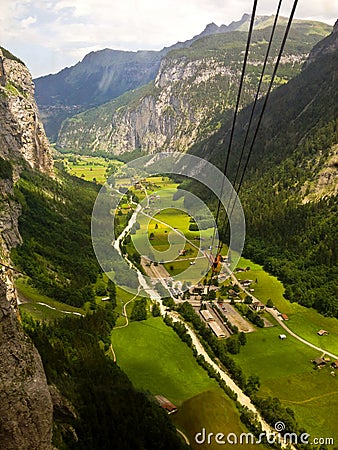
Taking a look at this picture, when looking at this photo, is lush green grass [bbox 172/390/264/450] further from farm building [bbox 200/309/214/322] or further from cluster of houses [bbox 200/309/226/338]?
farm building [bbox 200/309/214/322]

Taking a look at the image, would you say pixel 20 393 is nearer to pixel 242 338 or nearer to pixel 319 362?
pixel 242 338

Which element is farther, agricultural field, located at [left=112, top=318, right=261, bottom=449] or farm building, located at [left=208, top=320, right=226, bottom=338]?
farm building, located at [left=208, top=320, right=226, bottom=338]

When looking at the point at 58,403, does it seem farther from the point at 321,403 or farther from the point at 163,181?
the point at 163,181

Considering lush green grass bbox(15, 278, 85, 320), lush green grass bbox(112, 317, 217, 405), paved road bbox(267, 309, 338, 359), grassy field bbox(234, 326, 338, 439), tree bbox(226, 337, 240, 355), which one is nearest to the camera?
grassy field bbox(234, 326, 338, 439)

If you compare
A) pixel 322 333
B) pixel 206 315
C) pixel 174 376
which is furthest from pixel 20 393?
pixel 322 333

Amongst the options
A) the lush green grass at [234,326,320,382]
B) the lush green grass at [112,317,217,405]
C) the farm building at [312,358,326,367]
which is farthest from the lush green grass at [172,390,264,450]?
the farm building at [312,358,326,367]

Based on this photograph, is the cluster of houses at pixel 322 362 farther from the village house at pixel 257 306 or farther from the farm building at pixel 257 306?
the farm building at pixel 257 306
